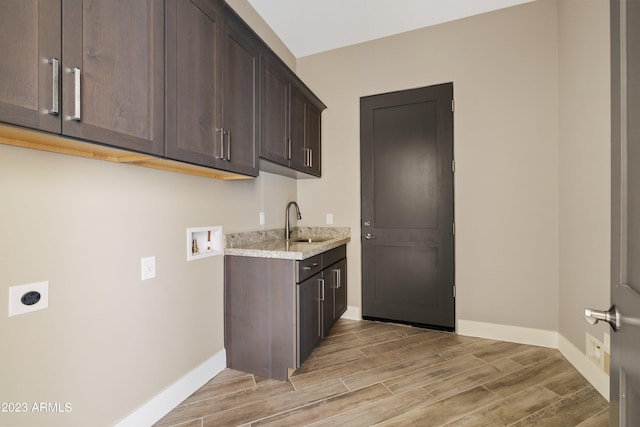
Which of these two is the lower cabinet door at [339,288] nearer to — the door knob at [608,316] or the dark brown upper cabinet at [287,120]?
the dark brown upper cabinet at [287,120]

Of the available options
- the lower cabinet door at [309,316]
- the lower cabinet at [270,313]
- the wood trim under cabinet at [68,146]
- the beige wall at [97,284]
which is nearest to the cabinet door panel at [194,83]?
the wood trim under cabinet at [68,146]

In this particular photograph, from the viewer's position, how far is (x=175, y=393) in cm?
174

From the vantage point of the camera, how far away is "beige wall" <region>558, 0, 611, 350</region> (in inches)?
70.6

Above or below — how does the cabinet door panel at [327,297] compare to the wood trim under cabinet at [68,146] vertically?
below

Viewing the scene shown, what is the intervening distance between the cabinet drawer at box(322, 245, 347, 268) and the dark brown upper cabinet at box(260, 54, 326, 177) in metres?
0.84

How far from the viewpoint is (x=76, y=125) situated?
992mm

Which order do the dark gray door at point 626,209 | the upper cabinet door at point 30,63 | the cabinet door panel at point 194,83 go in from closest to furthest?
1. the dark gray door at point 626,209
2. the upper cabinet door at point 30,63
3. the cabinet door panel at point 194,83

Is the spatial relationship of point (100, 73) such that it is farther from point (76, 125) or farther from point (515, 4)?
point (515, 4)

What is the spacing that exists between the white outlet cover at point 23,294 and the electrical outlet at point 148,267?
42 centimetres

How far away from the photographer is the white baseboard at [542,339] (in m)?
1.88

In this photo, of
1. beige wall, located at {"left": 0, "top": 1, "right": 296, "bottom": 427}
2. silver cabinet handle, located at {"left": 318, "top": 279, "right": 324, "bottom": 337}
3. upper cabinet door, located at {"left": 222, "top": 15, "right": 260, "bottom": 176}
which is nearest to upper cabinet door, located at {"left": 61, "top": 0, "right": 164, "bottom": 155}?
beige wall, located at {"left": 0, "top": 1, "right": 296, "bottom": 427}

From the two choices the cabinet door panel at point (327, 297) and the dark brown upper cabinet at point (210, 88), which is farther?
the cabinet door panel at point (327, 297)

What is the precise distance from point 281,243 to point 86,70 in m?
1.82

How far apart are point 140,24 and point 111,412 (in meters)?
1.84
